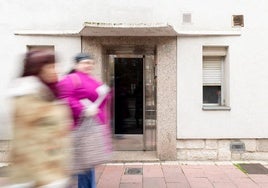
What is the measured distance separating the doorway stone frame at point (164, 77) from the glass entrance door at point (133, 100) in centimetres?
54

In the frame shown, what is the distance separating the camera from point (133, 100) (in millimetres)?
8828

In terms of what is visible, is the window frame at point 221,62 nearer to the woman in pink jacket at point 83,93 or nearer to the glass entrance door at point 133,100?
the glass entrance door at point 133,100

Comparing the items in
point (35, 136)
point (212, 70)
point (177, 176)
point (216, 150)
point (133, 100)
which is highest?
point (212, 70)

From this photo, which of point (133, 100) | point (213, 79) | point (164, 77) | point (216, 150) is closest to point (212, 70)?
point (213, 79)

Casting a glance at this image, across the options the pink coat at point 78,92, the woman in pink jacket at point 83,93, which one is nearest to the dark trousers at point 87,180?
the woman in pink jacket at point 83,93

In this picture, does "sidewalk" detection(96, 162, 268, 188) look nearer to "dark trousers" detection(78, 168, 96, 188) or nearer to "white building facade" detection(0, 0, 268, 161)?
"white building facade" detection(0, 0, 268, 161)

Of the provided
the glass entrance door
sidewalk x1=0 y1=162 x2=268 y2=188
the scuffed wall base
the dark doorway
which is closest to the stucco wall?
the scuffed wall base

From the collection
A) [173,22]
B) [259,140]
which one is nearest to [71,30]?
[173,22]

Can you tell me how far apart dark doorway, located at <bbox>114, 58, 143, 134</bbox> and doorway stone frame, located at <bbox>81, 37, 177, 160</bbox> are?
0.71m

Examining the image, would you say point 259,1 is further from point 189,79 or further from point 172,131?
point 172,131

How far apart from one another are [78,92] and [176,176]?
11.1ft

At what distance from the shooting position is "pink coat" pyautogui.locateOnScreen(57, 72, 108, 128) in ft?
13.4

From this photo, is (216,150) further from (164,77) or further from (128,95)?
(128,95)

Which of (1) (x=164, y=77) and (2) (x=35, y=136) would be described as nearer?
(2) (x=35, y=136)
